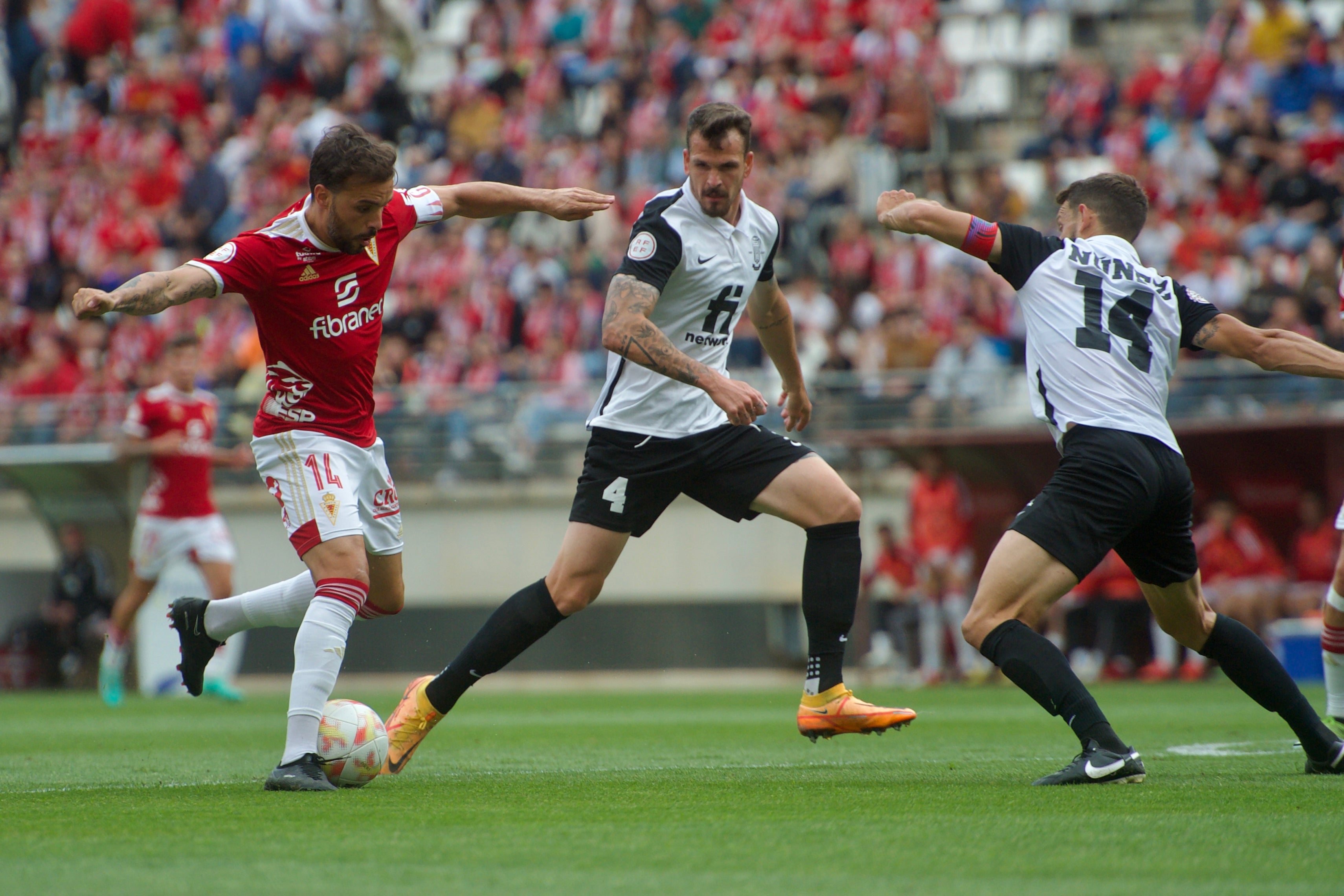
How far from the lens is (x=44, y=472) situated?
1675cm

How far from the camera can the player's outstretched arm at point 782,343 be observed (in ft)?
22.4

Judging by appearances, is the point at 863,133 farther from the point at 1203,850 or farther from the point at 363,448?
the point at 1203,850

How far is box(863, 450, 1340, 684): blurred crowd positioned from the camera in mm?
14312

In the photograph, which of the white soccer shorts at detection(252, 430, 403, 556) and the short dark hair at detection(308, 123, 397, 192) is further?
the white soccer shorts at detection(252, 430, 403, 556)

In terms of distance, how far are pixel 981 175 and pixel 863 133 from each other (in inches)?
82.1

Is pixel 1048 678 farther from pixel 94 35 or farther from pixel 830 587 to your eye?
pixel 94 35

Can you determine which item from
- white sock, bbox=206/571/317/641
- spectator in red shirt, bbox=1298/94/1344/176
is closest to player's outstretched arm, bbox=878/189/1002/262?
white sock, bbox=206/571/317/641

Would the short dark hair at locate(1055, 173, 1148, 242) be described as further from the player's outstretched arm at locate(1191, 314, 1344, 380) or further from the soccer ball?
the soccer ball

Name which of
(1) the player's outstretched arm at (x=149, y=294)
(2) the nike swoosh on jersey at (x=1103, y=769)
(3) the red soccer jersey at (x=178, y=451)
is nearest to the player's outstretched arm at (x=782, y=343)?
(2) the nike swoosh on jersey at (x=1103, y=769)

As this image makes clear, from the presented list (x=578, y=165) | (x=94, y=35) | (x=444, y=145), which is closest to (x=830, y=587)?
(x=578, y=165)

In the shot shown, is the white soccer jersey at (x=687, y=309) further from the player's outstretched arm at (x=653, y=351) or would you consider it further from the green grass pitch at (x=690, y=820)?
the green grass pitch at (x=690, y=820)

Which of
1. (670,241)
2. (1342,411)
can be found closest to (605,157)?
(1342,411)

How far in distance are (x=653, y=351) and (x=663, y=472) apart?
25.6 inches

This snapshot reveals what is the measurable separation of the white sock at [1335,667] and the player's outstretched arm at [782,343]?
8.03 ft
